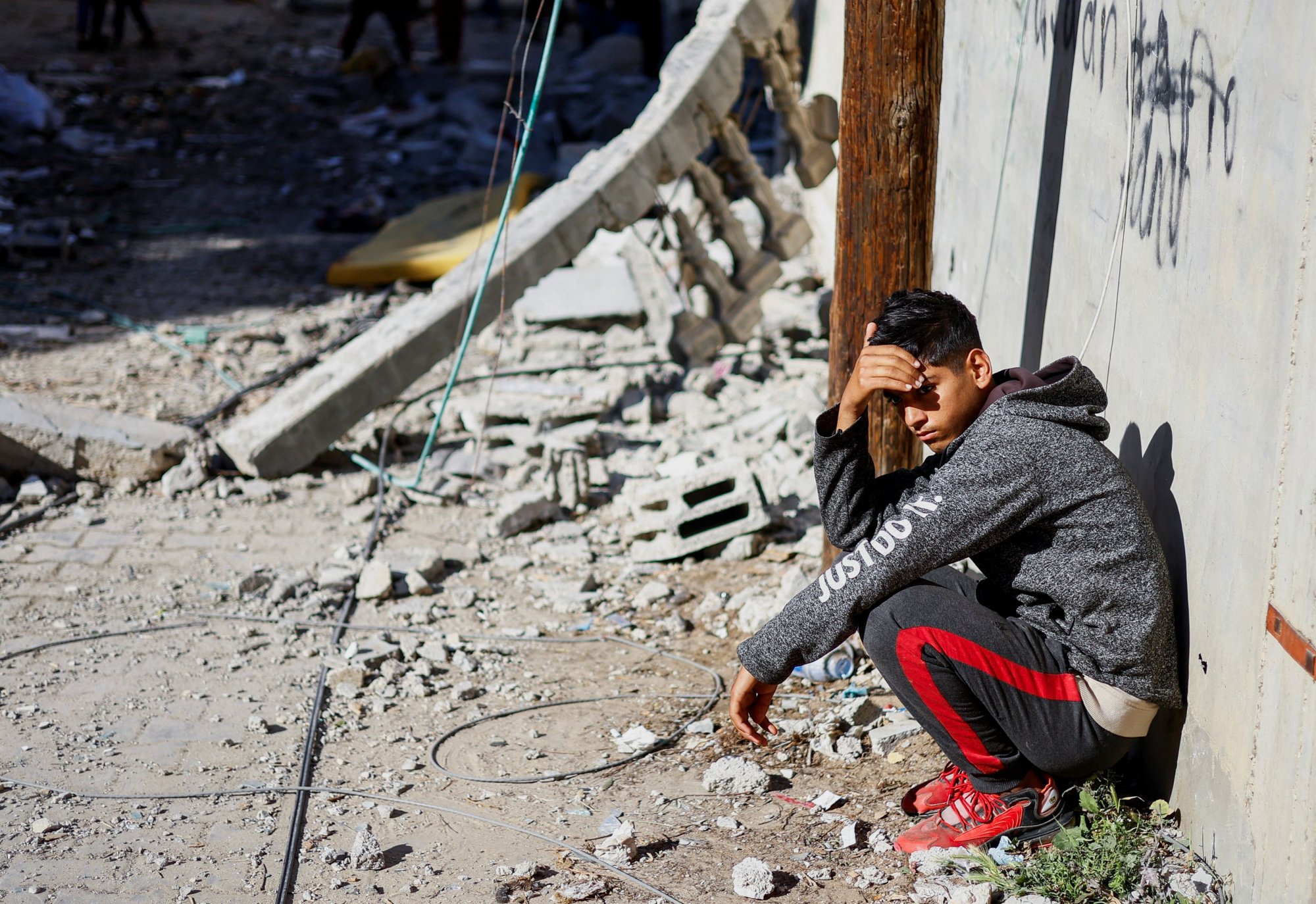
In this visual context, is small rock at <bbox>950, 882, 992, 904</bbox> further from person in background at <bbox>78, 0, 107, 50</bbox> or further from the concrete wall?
person in background at <bbox>78, 0, 107, 50</bbox>

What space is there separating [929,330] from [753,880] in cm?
135

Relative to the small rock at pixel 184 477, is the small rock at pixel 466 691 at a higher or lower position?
lower

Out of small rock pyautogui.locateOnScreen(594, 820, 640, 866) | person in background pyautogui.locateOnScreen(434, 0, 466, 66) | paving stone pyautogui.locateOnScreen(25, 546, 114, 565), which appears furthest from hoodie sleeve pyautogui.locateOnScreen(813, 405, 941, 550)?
person in background pyautogui.locateOnScreen(434, 0, 466, 66)

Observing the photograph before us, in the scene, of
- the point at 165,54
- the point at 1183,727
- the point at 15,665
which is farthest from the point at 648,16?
the point at 1183,727

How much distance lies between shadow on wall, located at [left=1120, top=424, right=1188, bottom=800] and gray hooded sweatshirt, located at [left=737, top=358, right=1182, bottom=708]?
0.12 meters

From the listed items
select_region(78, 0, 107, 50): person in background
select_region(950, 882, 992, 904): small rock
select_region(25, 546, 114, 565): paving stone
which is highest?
select_region(78, 0, 107, 50): person in background

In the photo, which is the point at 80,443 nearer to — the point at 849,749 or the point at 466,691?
the point at 466,691

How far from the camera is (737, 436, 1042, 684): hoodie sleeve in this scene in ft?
8.28

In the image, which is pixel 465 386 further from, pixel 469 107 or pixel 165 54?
pixel 165 54

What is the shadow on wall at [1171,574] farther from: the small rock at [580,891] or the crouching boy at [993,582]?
the small rock at [580,891]

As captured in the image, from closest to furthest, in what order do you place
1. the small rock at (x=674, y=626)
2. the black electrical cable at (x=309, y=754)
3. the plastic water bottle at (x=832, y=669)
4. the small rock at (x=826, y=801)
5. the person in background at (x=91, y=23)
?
the black electrical cable at (x=309, y=754), the small rock at (x=826, y=801), the plastic water bottle at (x=832, y=669), the small rock at (x=674, y=626), the person in background at (x=91, y=23)

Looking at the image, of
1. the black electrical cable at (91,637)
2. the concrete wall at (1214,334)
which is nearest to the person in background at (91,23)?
the black electrical cable at (91,637)

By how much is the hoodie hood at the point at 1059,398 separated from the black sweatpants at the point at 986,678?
1.48 feet

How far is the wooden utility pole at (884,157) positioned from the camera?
3326 millimetres
